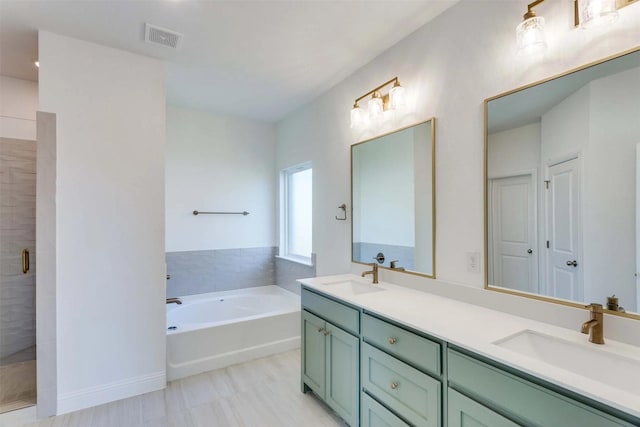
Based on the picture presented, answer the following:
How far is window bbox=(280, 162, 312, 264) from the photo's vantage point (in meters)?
3.84

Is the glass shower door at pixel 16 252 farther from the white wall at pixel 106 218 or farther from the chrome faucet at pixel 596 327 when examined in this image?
the chrome faucet at pixel 596 327

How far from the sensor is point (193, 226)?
3.68m

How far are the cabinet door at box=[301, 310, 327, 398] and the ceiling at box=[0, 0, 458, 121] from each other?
2002mm

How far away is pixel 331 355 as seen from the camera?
1.99 metres

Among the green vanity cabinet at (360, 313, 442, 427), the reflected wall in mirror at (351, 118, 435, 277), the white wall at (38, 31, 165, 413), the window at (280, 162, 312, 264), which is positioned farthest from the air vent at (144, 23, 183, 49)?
the green vanity cabinet at (360, 313, 442, 427)

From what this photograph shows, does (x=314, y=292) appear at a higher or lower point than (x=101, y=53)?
lower

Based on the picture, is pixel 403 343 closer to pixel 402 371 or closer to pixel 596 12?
pixel 402 371

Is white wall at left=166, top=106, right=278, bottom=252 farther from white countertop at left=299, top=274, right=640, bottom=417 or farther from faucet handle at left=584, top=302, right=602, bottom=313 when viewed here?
faucet handle at left=584, top=302, right=602, bottom=313

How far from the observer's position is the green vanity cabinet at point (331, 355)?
1.80 meters

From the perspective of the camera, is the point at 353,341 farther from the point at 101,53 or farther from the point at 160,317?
the point at 101,53

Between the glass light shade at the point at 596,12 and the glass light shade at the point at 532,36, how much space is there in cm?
14

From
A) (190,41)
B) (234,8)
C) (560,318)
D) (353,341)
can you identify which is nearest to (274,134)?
(190,41)

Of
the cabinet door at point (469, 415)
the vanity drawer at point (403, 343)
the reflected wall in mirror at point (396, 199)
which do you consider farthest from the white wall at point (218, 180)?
the cabinet door at point (469, 415)

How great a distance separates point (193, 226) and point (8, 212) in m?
1.58
